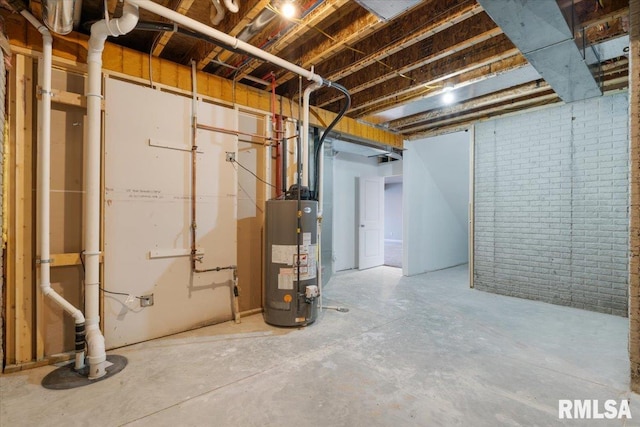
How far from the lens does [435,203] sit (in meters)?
6.20

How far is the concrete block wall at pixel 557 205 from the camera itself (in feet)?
11.9

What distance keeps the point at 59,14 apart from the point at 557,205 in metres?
5.33

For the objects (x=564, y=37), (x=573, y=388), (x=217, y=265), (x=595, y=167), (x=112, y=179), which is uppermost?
(x=564, y=37)

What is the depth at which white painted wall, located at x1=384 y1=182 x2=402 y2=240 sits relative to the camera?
1184cm

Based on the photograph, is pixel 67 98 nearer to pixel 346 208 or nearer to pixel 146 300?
pixel 146 300

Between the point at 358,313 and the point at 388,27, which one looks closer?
the point at 388,27

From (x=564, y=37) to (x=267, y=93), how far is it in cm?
278

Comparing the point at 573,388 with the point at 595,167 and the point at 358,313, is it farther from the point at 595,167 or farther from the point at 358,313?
the point at 595,167

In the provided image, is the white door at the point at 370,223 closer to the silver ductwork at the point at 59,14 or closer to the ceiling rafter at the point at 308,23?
the ceiling rafter at the point at 308,23

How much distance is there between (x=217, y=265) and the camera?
3229 millimetres

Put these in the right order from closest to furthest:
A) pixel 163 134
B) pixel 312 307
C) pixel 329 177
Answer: pixel 163 134, pixel 312 307, pixel 329 177

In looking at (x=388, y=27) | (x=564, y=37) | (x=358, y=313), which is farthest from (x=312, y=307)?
(x=564, y=37)

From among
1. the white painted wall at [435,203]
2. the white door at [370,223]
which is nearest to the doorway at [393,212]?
the white painted wall at [435,203]

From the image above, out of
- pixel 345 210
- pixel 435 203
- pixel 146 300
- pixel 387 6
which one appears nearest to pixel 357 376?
pixel 146 300
